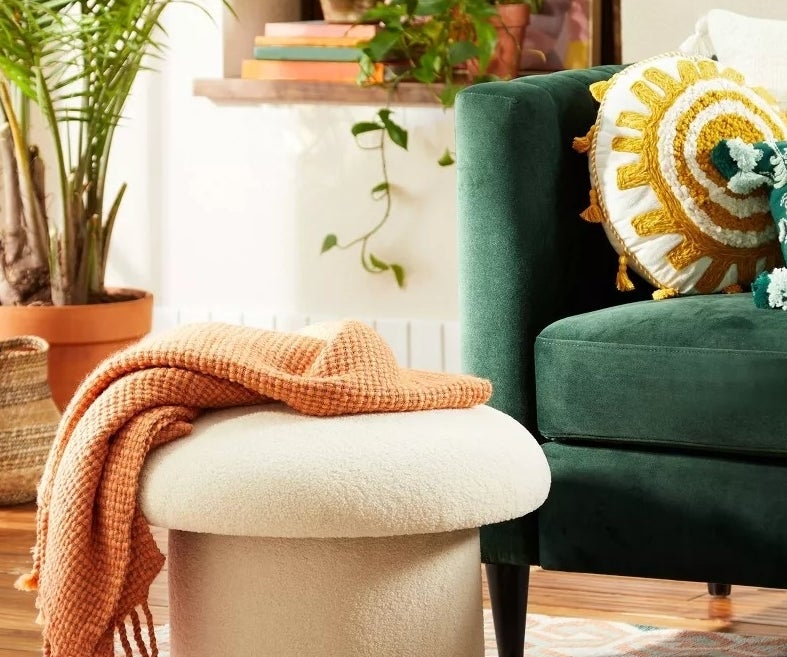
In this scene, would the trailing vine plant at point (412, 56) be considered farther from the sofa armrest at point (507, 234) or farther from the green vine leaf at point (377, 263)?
the sofa armrest at point (507, 234)

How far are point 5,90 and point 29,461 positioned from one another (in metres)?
0.73

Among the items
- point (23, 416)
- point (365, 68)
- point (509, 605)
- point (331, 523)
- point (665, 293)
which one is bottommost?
point (509, 605)

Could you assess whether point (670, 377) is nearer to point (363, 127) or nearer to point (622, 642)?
point (622, 642)

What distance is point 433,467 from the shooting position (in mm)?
1313

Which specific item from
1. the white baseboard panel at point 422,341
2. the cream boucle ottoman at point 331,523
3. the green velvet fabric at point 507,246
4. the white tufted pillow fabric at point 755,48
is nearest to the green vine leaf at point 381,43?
the white baseboard panel at point 422,341

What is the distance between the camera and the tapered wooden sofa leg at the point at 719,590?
2072 millimetres

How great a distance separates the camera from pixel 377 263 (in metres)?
3.16

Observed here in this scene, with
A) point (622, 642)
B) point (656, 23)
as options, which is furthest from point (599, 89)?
point (656, 23)

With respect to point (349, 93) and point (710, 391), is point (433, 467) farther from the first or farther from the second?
point (349, 93)

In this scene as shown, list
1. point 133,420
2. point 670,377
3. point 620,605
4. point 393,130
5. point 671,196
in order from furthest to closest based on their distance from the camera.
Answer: point 393,130
point 620,605
point 671,196
point 670,377
point 133,420

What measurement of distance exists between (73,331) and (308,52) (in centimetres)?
84

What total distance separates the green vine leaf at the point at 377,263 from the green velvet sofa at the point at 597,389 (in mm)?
1319

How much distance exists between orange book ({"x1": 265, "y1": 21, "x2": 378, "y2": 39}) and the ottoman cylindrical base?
1906 mm

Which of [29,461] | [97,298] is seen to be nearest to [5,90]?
[97,298]
